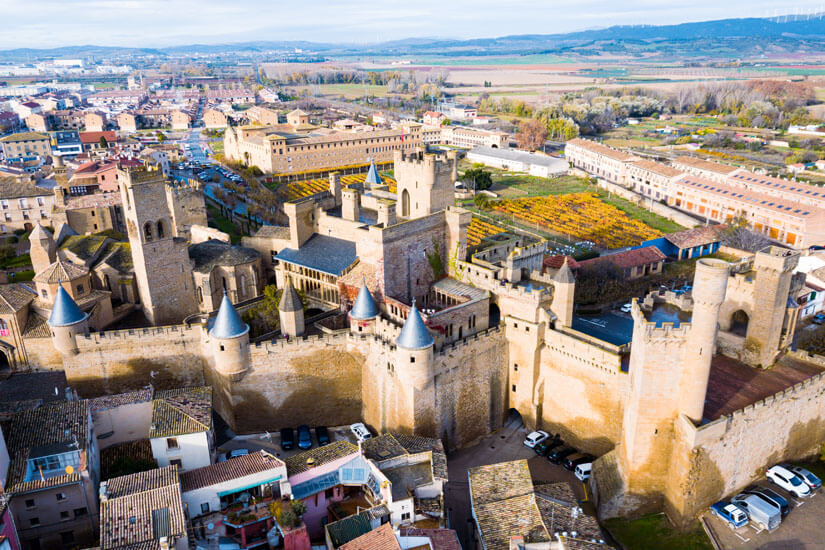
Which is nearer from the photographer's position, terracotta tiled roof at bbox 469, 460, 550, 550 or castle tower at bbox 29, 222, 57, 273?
terracotta tiled roof at bbox 469, 460, 550, 550

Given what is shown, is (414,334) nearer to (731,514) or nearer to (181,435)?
(181,435)

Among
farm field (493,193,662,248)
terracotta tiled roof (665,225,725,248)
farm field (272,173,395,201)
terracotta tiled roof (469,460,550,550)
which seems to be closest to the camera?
terracotta tiled roof (469,460,550,550)

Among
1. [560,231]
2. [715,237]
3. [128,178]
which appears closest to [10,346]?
[128,178]

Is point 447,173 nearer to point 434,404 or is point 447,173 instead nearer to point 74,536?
point 434,404

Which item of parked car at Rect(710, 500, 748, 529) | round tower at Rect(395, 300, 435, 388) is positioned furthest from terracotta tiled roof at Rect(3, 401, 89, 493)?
parked car at Rect(710, 500, 748, 529)

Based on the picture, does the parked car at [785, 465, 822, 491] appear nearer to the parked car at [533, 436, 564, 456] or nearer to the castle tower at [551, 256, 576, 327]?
the parked car at [533, 436, 564, 456]

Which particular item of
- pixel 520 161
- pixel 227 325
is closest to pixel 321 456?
pixel 227 325

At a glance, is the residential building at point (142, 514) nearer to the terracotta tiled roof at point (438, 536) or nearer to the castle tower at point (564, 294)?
the terracotta tiled roof at point (438, 536)
